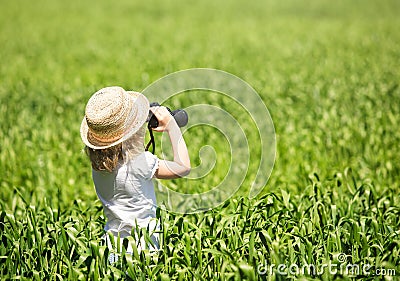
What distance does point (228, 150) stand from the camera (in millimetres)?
6133

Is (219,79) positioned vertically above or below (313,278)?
above

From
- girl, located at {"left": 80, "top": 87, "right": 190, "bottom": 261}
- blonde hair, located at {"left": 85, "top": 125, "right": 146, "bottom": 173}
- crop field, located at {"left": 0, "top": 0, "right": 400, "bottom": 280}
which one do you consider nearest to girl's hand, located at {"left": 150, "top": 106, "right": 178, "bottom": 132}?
girl, located at {"left": 80, "top": 87, "right": 190, "bottom": 261}

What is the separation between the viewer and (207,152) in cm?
576

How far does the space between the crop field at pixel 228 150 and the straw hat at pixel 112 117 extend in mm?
618

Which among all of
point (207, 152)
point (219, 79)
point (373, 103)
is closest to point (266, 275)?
point (207, 152)

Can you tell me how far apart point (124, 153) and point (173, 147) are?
280mm

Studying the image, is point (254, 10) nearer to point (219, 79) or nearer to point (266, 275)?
point (219, 79)

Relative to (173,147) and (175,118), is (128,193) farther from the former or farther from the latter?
(175,118)

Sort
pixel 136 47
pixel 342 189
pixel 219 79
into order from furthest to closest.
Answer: pixel 136 47
pixel 219 79
pixel 342 189

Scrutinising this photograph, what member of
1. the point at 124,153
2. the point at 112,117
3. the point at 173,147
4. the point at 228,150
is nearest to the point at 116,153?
the point at 124,153

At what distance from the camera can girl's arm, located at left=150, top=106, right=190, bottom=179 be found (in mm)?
2988

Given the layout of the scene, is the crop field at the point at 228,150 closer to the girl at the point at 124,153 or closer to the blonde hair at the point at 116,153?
the girl at the point at 124,153

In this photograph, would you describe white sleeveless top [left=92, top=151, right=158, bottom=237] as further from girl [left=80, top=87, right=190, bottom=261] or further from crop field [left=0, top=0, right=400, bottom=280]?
crop field [left=0, top=0, right=400, bottom=280]

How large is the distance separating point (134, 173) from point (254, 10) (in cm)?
1752
